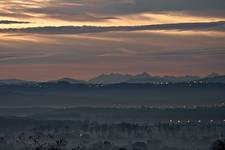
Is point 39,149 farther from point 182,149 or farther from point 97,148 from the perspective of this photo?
point 182,149

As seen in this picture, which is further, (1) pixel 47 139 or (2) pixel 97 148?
(1) pixel 47 139

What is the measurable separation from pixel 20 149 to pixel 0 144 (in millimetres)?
15588

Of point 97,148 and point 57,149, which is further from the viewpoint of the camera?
point 97,148

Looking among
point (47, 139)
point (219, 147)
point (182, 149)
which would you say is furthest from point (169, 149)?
point (219, 147)

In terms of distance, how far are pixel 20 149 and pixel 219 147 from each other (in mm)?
80918

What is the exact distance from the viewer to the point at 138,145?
641 ft

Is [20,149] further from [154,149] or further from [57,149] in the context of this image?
[57,149]

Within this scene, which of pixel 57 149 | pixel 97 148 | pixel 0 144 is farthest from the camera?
pixel 0 144

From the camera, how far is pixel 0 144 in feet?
624

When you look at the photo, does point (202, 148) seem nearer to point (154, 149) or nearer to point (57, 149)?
point (154, 149)

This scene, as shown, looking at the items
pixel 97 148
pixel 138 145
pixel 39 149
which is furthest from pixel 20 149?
pixel 39 149

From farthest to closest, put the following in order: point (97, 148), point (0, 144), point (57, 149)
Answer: point (0, 144) < point (97, 148) < point (57, 149)

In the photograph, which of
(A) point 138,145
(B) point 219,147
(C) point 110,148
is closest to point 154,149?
(A) point 138,145

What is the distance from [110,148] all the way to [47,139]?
27.5 metres
